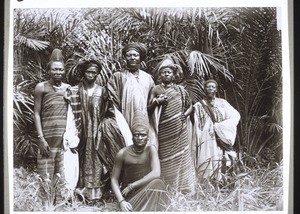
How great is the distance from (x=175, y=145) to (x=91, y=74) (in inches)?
12.3

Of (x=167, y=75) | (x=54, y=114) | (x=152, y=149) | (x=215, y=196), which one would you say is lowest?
(x=215, y=196)

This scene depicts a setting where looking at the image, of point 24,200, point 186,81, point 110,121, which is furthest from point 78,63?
point 24,200

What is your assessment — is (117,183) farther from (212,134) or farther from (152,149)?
(212,134)

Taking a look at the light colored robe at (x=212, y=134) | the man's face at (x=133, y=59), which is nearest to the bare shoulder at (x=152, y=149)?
the light colored robe at (x=212, y=134)

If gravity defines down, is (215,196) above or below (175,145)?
Answer: below

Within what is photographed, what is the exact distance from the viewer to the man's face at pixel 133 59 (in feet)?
3.76

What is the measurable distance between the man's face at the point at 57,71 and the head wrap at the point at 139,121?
0.24 m

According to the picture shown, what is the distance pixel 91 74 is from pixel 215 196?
49 cm

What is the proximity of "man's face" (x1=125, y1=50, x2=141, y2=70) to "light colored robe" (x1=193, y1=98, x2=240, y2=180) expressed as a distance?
203 mm

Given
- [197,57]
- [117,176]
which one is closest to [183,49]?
[197,57]

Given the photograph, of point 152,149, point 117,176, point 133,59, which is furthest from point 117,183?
point 133,59

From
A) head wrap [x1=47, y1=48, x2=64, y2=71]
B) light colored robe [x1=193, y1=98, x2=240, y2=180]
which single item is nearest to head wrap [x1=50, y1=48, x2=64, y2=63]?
head wrap [x1=47, y1=48, x2=64, y2=71]

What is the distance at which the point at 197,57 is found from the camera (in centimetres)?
114

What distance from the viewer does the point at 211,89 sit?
1144 mm
